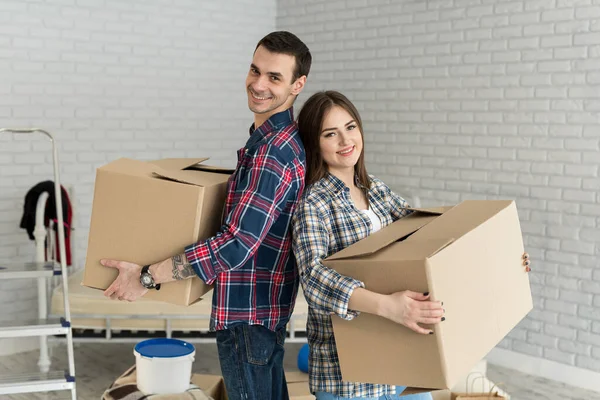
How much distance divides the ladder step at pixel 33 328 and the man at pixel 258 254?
119cm

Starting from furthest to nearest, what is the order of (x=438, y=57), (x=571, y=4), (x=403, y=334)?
(x=438, y=57) < (x=571, y=4) < (x=403, y=334)

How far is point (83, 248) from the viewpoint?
15.3 ft

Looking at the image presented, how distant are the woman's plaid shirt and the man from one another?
0.25 ft

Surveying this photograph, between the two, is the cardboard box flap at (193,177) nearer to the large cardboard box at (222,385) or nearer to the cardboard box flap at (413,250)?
the cardboard box flap at (413,250)

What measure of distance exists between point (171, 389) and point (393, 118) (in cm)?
250

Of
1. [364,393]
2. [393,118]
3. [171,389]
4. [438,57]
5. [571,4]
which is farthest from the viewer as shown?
[393,118]

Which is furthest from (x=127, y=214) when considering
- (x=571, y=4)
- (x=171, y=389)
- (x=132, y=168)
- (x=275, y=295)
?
(x=571, y=4)

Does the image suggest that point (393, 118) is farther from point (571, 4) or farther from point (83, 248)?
point (83, 248)

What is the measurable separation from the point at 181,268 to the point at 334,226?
0.39 metres

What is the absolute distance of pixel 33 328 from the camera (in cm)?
292

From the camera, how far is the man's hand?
6.10 ft

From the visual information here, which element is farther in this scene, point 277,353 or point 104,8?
point 104,8

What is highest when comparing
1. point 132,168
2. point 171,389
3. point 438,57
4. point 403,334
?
point 438,57

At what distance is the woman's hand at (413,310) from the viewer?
157 cm
